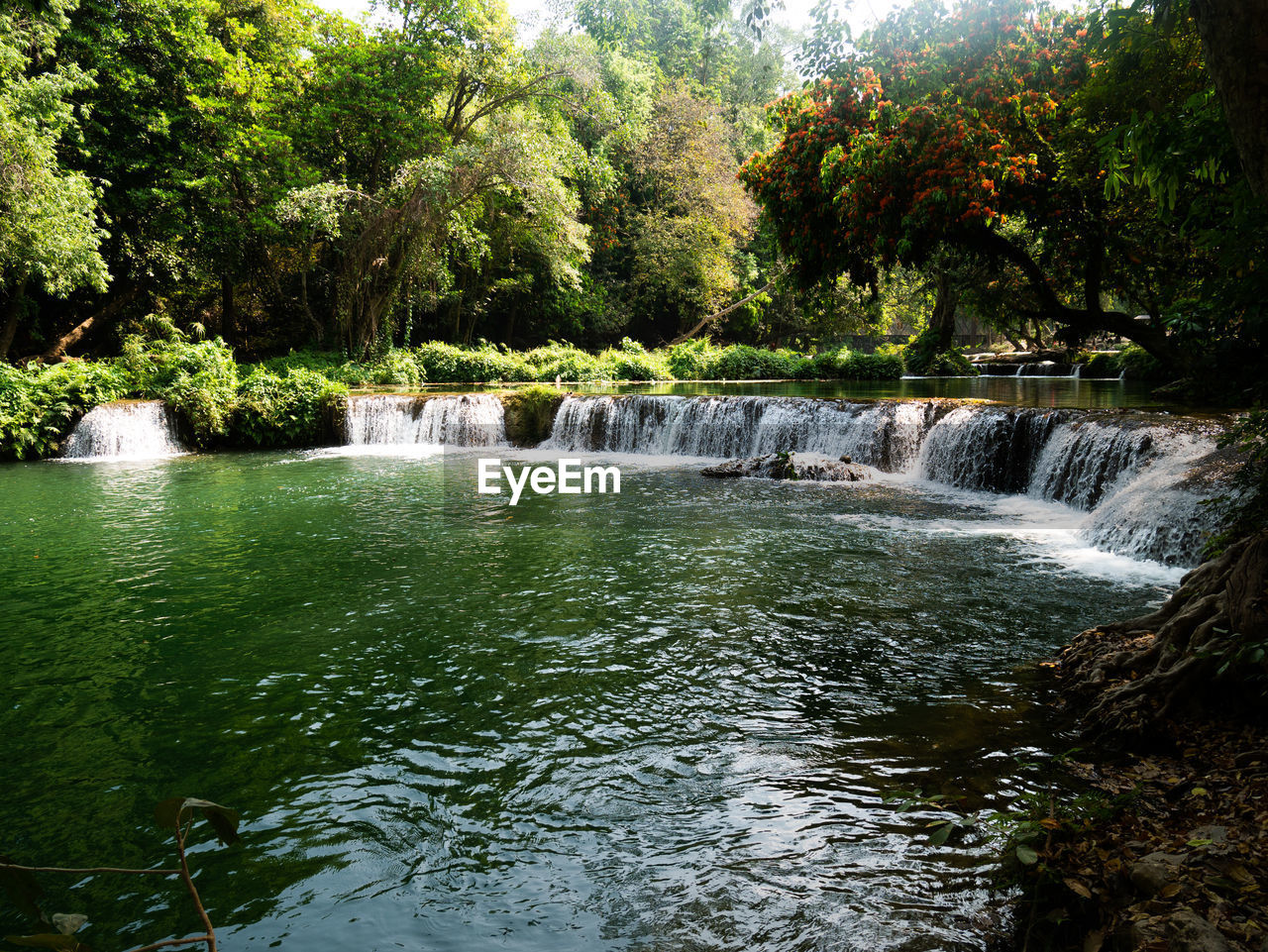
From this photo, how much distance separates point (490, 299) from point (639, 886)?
34279 mm

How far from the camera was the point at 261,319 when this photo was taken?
1266 inches

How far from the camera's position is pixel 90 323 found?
25.1 metres

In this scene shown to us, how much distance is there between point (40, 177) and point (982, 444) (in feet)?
66.3

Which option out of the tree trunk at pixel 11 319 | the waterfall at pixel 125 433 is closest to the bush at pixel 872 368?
the waterfall at pixel 125 433

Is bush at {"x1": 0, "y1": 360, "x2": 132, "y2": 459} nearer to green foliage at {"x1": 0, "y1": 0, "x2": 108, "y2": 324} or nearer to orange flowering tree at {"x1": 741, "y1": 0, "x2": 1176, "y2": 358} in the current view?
green foliage at {"x1": 0, "y1": 0, "x2": 108, "y2": 324}

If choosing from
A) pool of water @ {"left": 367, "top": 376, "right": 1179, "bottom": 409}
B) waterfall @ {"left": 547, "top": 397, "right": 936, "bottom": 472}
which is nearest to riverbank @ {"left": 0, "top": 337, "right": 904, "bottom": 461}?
pool of water @ {"left": 367, "top": 376, "right": 1179, "bottom": 409}

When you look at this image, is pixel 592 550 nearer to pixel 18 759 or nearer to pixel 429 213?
pixel 18 759

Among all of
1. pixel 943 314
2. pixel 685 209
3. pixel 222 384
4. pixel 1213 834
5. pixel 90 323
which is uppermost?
pixel 685 209

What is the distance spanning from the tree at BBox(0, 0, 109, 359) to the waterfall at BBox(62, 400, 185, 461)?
3.60 m

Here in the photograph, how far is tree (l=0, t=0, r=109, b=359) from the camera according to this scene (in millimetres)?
17438

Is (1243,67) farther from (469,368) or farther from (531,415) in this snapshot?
(469,368)

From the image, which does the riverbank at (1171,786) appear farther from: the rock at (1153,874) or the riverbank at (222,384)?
the riverbank at (222,384)

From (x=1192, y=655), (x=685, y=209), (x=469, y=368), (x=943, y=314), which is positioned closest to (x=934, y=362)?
(x=943, y=314)

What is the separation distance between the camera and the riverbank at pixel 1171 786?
2475 millimetres
